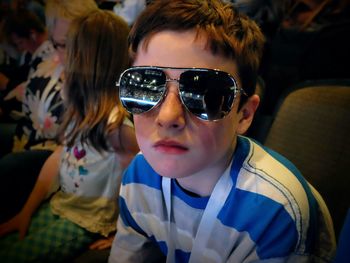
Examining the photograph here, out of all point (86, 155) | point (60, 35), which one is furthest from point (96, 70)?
point (86, 155)

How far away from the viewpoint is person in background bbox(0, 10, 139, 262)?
37.4 inches

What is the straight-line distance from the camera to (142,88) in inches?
23.0

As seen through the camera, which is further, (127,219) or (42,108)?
(42,108)

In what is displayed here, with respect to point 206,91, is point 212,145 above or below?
below

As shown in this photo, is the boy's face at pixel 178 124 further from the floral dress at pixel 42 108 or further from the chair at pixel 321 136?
the floral dress at pixel 42 108

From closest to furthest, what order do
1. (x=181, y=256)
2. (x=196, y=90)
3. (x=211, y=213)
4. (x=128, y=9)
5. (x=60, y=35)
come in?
(x=196, y=90)
(x=211, y=213)
(x=181, y=256)
(x=128, y=9)
(x=60, y=35)

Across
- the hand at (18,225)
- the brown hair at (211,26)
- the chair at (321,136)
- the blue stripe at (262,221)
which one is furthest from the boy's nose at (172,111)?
the hand at (18,225)

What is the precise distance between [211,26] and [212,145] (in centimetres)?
22

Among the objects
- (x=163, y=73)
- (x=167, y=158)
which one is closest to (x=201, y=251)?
(x=167, y=158)

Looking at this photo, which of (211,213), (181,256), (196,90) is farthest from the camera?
(181,256)

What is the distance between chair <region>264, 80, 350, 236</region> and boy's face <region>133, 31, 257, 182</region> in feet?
1.18

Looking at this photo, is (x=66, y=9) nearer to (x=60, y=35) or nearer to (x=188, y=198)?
(x=60, y=35)

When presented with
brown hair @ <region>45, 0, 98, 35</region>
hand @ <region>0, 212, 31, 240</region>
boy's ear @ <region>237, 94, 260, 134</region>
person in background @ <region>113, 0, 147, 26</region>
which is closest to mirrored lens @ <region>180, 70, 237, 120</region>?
boy's ear @ <region>237, 94, 260, 134</region>

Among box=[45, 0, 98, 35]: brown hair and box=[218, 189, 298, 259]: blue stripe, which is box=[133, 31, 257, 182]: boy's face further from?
box=[45, 0, 98, 35]: brown hair
